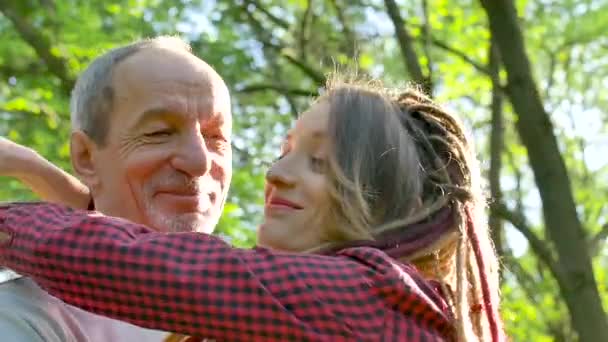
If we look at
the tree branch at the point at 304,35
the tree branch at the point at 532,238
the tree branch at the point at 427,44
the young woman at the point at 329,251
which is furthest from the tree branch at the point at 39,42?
the young woman at the point at 329,251

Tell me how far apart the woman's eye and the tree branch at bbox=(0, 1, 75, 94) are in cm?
651

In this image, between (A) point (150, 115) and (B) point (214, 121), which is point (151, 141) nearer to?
(A) point (150, 115)

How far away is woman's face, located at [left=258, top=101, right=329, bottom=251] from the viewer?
6.08 ft

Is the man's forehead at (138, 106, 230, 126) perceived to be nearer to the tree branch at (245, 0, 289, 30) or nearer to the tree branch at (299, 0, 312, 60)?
the tree branch at (299, 0, 312, 60)

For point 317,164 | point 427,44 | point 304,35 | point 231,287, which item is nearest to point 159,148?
point 317,164

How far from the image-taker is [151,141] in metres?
2.38

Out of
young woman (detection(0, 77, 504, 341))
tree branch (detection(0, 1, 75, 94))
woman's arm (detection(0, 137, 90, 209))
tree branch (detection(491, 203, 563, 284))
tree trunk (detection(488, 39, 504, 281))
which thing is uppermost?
tree branch (detection(0, 1, 75, 94))

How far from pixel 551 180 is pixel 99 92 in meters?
3.63

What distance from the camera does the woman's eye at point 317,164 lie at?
1897mm

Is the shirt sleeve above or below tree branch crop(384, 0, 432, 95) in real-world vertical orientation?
below

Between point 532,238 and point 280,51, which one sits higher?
point 280,51

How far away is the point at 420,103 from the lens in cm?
205

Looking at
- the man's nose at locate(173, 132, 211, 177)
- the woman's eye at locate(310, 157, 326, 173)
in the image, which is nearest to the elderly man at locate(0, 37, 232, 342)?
the man's nose at locate(173, 132, 211, 177)

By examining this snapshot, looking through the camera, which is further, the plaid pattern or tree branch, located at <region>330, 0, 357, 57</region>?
tree branch, located at <region>330, 0, 357, 57</region>
